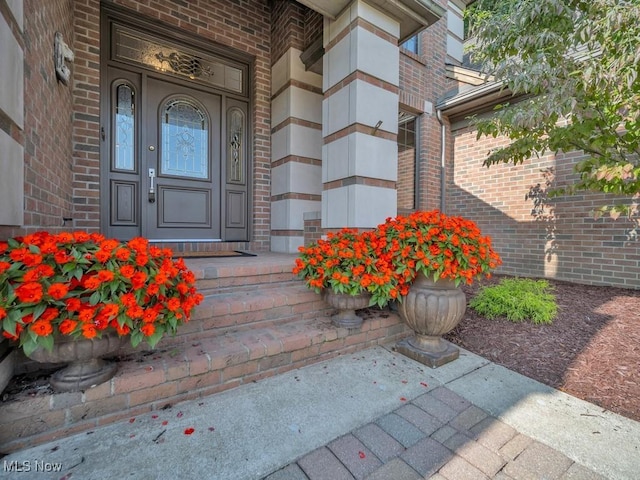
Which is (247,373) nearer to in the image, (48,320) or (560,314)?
(48,320)

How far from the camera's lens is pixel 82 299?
1.24 meters

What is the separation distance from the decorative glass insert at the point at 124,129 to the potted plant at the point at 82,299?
2.19 metres

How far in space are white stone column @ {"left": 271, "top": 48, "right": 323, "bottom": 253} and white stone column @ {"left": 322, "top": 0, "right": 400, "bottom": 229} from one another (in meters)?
0.65

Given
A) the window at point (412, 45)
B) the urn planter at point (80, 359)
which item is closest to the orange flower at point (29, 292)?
the urn planter at point (80, 359)

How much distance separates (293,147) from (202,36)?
1.61 meters

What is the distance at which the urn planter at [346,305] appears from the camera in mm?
2109

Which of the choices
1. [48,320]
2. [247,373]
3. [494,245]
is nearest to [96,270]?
[48,320]

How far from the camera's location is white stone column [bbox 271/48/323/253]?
372 centimetres

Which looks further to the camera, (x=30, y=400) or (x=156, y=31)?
(x=156, y=31)

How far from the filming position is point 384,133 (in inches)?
119

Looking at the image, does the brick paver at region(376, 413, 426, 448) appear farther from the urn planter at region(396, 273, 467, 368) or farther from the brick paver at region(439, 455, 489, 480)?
the urn planter at region(396, 273, 467, 368)

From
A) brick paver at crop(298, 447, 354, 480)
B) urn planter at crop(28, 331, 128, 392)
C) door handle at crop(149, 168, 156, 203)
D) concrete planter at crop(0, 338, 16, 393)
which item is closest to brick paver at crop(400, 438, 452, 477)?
brick paver at crop(298, 447, 354, 480)

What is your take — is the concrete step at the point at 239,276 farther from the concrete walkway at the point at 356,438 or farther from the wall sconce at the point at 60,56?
the wall sconce at the point at 60,56

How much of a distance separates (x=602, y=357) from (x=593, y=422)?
0.91 m
